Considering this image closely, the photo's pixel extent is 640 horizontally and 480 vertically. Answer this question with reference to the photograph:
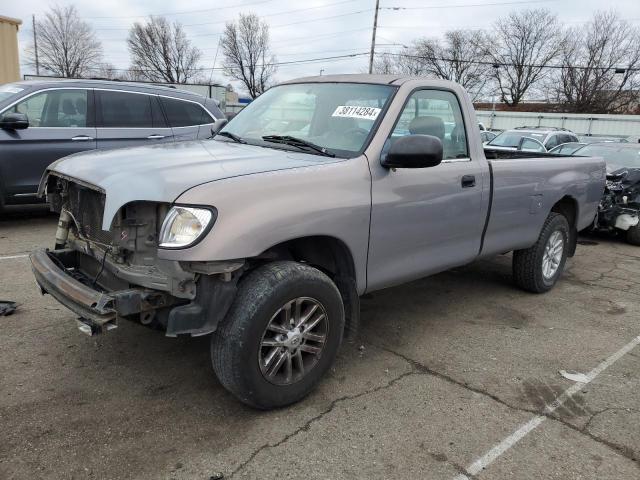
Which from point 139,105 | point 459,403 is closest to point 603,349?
point 459,403

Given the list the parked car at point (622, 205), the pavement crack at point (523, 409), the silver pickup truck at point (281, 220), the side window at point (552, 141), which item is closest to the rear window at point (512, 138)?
the side window at point (552, 141)

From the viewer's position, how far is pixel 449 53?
61125mm

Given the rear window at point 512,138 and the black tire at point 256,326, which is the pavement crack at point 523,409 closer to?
the black tire at point 256,326

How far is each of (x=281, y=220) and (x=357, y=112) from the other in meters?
1.25

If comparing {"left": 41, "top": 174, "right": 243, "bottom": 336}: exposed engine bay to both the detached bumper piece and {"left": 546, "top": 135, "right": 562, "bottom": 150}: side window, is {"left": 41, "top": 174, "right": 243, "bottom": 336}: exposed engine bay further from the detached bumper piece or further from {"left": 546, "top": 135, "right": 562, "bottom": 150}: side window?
{"left": 546, "top": 135, "right": 562, "bottom": 150}: side window

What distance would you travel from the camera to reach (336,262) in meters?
3.42

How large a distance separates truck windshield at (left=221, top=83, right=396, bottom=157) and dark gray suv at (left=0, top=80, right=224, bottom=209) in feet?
9.08

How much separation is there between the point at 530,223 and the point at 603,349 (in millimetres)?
1271

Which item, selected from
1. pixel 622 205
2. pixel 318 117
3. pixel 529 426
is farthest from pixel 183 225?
pixel 622 205

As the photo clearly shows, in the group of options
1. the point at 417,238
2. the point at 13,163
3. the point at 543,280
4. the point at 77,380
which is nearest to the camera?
the point at 77,380

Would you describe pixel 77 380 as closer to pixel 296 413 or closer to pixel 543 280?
pixel 296 413

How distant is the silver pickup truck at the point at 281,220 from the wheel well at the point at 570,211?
127 cm

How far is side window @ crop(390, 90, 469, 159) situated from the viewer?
383 cm

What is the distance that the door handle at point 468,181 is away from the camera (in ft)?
13.2
